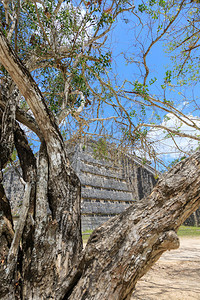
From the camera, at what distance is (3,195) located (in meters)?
1.91

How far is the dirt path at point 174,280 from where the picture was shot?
2695mm

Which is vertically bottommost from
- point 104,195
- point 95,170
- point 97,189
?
point 104,195

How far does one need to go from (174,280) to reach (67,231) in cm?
277

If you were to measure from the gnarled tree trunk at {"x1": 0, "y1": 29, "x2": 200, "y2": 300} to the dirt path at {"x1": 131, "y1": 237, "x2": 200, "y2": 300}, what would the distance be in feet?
5.20

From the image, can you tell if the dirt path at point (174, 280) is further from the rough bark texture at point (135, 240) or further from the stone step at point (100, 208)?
the stone step at point (100, 208)

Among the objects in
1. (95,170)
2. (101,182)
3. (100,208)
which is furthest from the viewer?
(95,170)

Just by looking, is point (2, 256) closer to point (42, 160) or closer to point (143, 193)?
point (42, 160)

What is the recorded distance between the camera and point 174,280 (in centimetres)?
356

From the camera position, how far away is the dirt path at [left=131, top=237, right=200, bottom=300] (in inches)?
106

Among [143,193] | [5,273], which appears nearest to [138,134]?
[5,273]

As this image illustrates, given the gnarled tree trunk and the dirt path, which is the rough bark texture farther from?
the dirt path

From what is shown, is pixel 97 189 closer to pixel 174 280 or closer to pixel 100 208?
pixel 100 208

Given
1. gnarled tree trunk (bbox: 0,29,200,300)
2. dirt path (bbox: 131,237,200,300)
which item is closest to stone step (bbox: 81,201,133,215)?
dirt path (bbox: 131,237,200,300)

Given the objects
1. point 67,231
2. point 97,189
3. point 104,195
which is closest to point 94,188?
point 97,189
